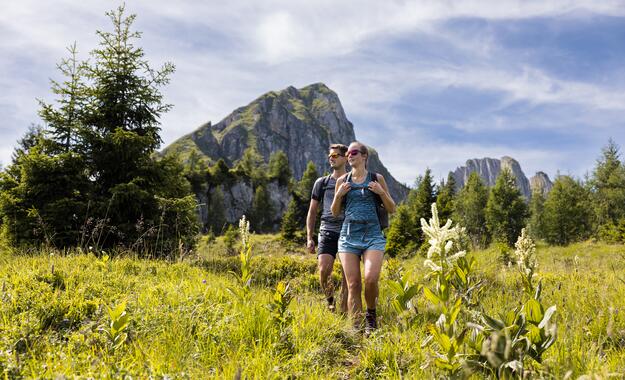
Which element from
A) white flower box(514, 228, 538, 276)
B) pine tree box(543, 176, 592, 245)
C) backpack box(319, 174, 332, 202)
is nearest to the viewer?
white flower box(514, 228, 538, 276)

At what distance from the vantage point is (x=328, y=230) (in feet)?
17.5

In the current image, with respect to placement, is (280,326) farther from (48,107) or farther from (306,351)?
(48,107)

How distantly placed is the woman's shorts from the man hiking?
0.69 m

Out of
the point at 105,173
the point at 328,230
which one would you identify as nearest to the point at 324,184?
the point at 328,230

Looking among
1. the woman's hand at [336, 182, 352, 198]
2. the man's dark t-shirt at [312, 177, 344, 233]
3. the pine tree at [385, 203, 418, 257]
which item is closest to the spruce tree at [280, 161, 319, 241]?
the pine tree at [385, 203, 418, 257]

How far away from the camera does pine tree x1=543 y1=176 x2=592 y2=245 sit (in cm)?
4741

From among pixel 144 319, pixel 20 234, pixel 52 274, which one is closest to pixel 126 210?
pixel 20 234

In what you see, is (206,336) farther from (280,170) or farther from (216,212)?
(280,170)

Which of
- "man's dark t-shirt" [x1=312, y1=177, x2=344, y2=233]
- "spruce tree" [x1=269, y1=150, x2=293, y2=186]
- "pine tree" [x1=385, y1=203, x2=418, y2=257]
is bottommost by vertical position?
"pine tree" [x1=385, y1=203, x2=418, y2=257]

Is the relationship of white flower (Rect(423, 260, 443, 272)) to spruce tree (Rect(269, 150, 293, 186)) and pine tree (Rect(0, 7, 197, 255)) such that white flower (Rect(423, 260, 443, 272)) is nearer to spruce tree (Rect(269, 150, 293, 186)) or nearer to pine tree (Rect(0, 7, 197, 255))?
pine tree (Rect(0, 7, 197, 255))

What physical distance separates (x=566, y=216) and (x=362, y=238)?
54.9m

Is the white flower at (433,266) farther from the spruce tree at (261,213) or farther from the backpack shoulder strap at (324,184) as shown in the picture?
the spruce tree at (261,213)

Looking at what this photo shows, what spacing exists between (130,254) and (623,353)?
8.81m

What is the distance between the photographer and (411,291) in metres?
3.42
